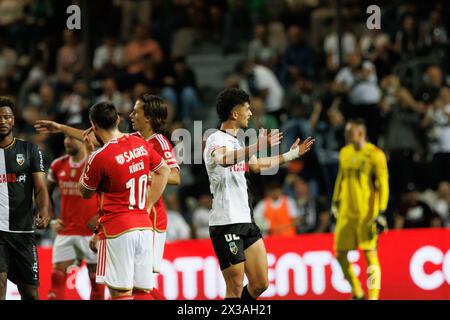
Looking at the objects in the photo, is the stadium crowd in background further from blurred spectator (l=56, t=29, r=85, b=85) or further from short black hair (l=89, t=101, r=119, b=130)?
short black hair (l=89, t=101, r=119, b=130)

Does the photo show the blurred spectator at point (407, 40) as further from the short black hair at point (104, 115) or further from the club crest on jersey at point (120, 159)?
the club crest on jersey at point (120, 159)

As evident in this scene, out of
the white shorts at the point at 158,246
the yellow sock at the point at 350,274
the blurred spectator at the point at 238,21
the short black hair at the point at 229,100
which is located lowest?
the yellow sock at the point at 350,274

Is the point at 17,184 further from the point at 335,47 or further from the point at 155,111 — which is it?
the point at 335,47

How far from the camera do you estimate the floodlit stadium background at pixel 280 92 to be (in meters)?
13.1

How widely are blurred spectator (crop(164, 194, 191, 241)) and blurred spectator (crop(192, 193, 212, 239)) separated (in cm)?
25

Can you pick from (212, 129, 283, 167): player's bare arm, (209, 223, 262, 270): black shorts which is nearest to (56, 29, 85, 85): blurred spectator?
(209, 223, 262, 270): black shorts

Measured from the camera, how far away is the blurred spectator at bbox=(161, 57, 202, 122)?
17.0m

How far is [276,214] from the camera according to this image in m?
15.1

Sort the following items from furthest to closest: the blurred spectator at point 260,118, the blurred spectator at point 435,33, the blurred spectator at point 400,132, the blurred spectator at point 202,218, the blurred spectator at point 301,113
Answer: the blurred spectator at point 435,33
the blurred spectator at point 260,118
the blurred spectator at point 301,113
the blurred spectator at point 202,218
the blurred spectator at point 400,132

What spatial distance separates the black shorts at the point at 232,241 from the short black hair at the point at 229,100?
39.9 inches

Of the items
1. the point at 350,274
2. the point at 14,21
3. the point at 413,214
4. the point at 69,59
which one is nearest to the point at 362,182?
the point at 350,274

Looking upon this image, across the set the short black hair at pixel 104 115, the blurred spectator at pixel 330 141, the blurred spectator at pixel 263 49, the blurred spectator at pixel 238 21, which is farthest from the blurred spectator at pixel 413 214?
the short black hair at pixel 104 115
